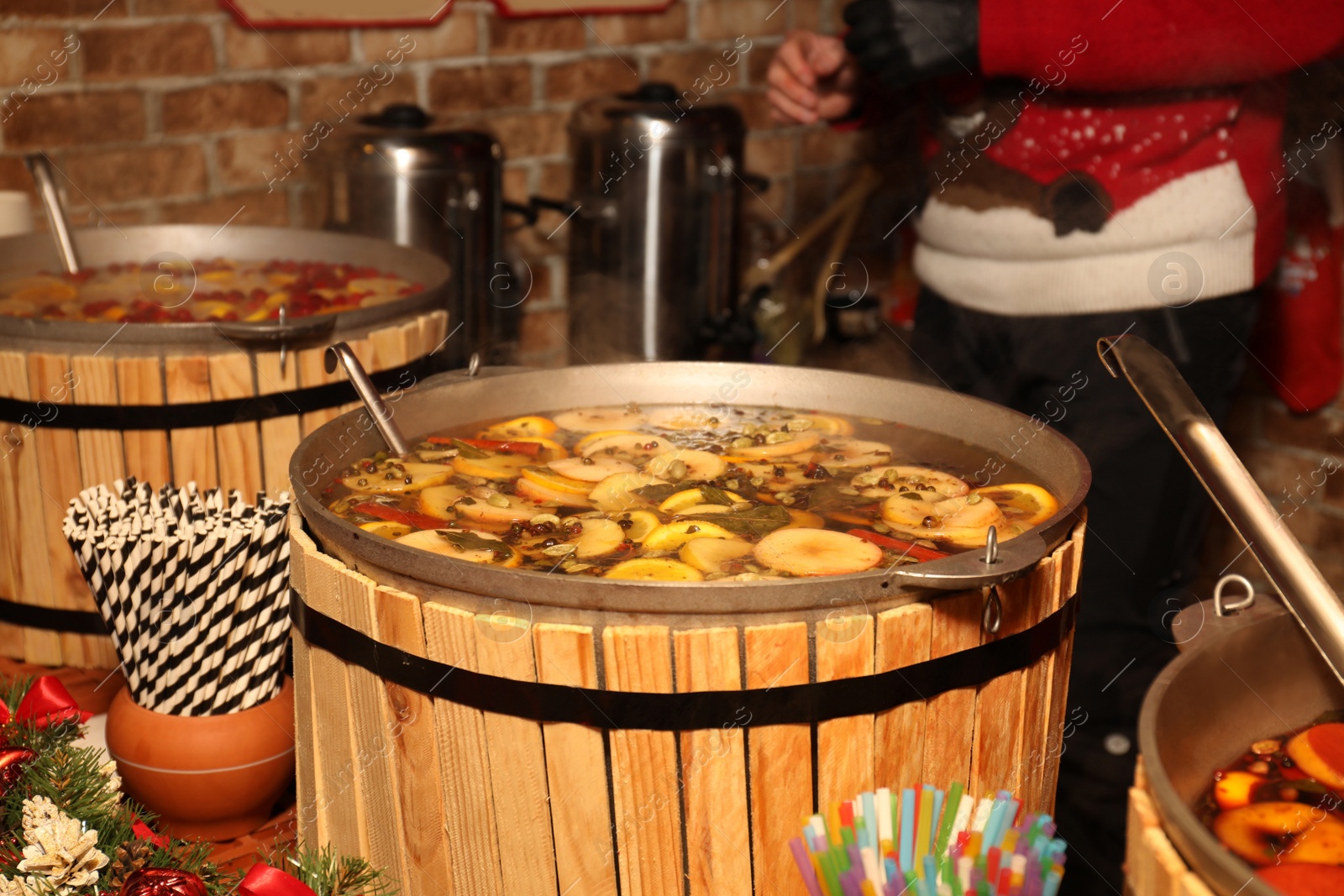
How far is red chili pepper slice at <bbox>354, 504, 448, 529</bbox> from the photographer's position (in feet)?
5.63

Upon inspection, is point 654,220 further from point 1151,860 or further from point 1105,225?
point 1151,860

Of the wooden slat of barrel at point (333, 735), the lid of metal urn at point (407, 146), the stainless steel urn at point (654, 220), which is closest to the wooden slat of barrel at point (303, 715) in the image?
the wooden slat of barrel at point (333, 735)

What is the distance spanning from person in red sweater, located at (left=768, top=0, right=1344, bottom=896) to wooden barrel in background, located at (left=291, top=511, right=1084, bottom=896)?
1249 mm

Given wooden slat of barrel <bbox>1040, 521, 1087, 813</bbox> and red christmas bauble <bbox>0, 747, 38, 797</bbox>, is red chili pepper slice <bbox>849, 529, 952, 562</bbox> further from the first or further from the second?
red christmas bauble <bbox>0, 747, 38, 797</bbox>

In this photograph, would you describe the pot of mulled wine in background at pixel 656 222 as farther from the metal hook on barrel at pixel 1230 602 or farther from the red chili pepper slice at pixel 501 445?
the metal hook on barrel at pixel 1230 602

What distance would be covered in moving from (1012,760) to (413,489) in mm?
916

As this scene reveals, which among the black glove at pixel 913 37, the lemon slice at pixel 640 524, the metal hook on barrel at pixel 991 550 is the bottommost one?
the lemon slice at pixel 640 524

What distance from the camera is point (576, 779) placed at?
1.41 metres

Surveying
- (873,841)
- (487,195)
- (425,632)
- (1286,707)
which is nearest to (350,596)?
(425,632)

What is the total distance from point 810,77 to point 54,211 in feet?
5.76

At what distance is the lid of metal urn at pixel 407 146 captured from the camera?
11.5ft

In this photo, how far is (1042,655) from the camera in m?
1.57

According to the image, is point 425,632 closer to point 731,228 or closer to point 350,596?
point 350,596

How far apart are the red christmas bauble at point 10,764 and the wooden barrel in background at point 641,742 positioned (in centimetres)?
51
